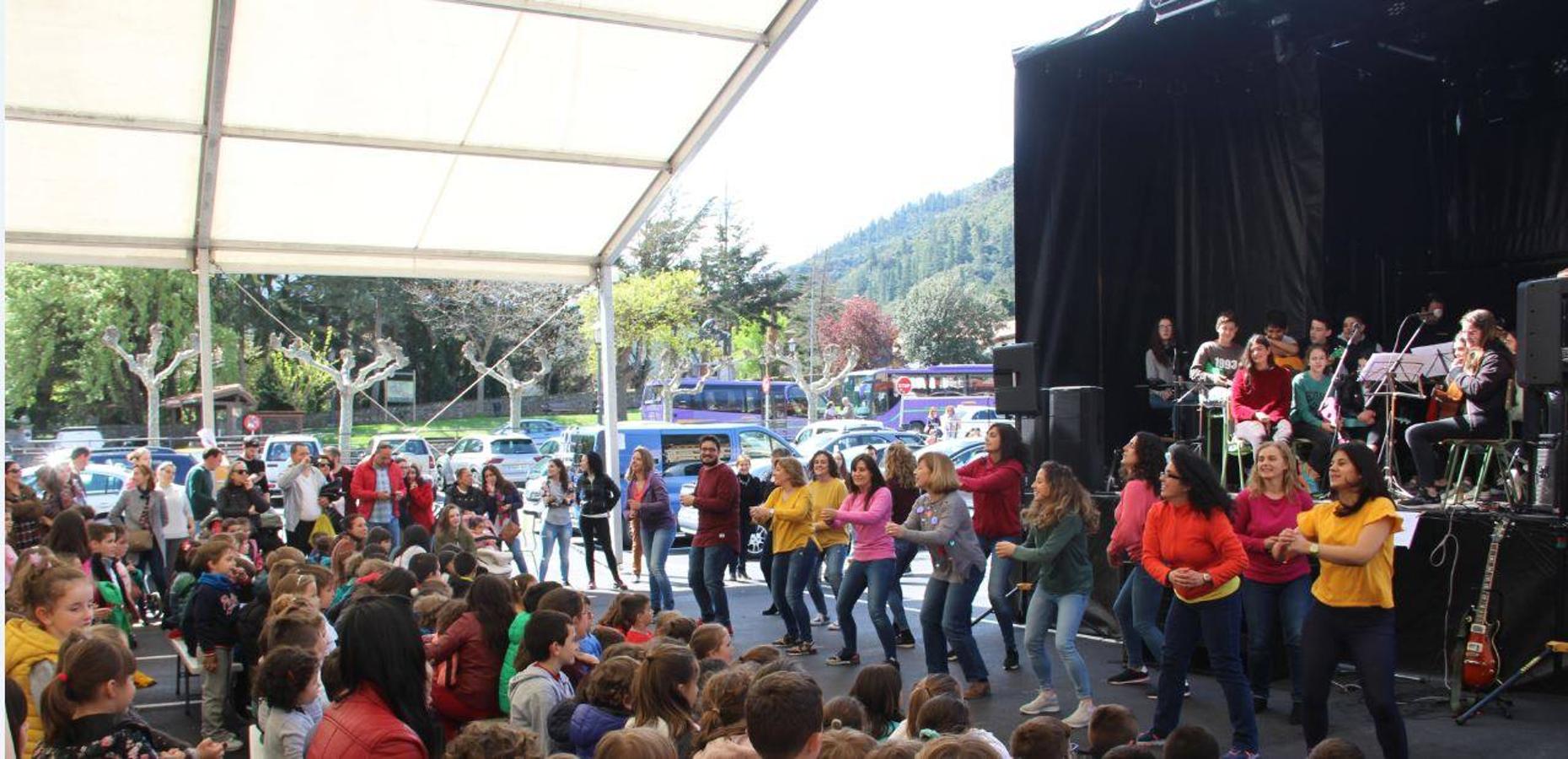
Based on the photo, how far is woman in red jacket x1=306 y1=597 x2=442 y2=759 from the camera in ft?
11.0

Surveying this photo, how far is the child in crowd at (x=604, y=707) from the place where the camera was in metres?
4.20

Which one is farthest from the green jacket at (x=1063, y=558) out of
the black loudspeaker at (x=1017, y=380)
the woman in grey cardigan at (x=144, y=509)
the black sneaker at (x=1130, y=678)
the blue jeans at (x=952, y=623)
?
the woman in grey cardigan at (x=144, y=509)

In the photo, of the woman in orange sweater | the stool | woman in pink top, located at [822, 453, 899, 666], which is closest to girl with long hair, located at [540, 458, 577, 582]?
woman in pink top, located at [822, 453, 899, 666]

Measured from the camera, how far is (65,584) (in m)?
4.50

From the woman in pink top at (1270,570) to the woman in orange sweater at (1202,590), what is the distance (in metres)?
0.84

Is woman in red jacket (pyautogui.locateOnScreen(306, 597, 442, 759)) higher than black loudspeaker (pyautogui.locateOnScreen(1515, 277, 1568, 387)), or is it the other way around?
black loudspeaker (pyautogui.locateOnScreen(1515, 277, 1568, 387))

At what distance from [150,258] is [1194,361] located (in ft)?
31.9

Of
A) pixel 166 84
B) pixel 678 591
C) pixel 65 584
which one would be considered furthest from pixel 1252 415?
pixel 166 84

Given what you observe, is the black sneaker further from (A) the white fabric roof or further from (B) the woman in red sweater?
(A) the white fabric roof

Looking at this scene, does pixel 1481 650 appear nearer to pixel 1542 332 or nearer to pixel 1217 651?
pixel 1542 332

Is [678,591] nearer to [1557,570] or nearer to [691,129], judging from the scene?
[691,129]

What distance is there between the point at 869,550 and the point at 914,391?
35666mm

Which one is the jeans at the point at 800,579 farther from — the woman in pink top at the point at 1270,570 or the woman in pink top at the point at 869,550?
the woman in pink top at the point at 1270,570

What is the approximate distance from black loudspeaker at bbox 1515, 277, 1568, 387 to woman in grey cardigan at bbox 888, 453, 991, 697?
327 centimetres
